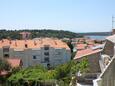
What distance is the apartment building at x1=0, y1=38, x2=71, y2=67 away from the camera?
69000mm

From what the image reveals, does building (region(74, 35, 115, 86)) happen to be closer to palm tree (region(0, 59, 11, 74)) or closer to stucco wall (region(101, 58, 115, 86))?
stucco wall (region(101, 58, 115, 86))

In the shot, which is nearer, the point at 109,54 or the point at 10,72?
the point at 109,54

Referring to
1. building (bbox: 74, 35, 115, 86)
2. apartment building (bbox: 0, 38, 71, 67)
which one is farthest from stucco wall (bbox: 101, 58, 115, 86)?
apartment building (bbox: 0, 38, 71, 67)

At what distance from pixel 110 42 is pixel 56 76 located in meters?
14.7

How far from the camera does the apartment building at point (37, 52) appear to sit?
69.0 meters

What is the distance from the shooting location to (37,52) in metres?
70.0

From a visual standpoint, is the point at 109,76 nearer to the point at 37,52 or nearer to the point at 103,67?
the point at 103,67

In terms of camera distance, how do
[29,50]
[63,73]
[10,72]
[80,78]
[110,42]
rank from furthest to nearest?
1. [29,50]
2. [10,72]
3. [63,73]
4. [80,78]
5. [110,42]

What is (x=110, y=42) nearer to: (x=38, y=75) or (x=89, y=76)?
(x=89, y=76)

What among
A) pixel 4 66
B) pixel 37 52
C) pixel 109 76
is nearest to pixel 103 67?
pixel 109 76

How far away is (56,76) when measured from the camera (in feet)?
103

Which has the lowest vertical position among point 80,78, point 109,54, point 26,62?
point 26,62

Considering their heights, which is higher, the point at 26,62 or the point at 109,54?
the point at 109,54

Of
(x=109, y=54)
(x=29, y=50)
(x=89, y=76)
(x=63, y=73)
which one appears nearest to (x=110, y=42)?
(x=109, y=54)
